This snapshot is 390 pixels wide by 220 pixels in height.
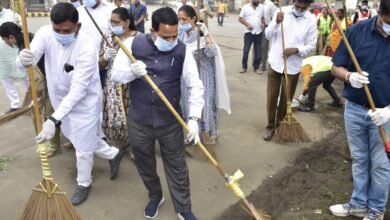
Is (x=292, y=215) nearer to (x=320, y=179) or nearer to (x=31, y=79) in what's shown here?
(x=320, y=179)

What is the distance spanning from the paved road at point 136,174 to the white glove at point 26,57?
1.46m

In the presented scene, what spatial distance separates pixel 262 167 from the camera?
4.43 meters

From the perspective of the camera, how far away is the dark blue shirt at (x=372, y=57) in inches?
112

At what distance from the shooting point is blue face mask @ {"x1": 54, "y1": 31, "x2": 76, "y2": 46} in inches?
124

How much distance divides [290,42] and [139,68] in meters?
2.78

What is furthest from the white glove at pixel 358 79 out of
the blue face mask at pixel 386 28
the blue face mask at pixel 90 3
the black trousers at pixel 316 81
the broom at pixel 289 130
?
the black trousers at pixel 316 81

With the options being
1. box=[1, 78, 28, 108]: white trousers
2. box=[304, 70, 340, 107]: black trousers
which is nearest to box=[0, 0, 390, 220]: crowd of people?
box=[1, 78, 28, 108]: white trousers

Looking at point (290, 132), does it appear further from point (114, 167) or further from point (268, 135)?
point (114, 167)

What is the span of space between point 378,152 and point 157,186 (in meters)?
1.86

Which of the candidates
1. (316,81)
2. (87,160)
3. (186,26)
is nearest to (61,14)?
(87,160)

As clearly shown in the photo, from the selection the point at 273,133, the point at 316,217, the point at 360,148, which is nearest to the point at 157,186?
the point at 316,217

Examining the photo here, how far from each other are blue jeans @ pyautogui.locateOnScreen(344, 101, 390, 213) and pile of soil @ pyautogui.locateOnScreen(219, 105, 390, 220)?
33 centimetres

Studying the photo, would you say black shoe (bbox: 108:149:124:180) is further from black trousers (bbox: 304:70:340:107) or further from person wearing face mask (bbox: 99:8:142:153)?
black trousers (bbox: 304:70:340:107)

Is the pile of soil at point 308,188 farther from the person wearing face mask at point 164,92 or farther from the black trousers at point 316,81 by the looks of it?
the black trousers at point 316,81
